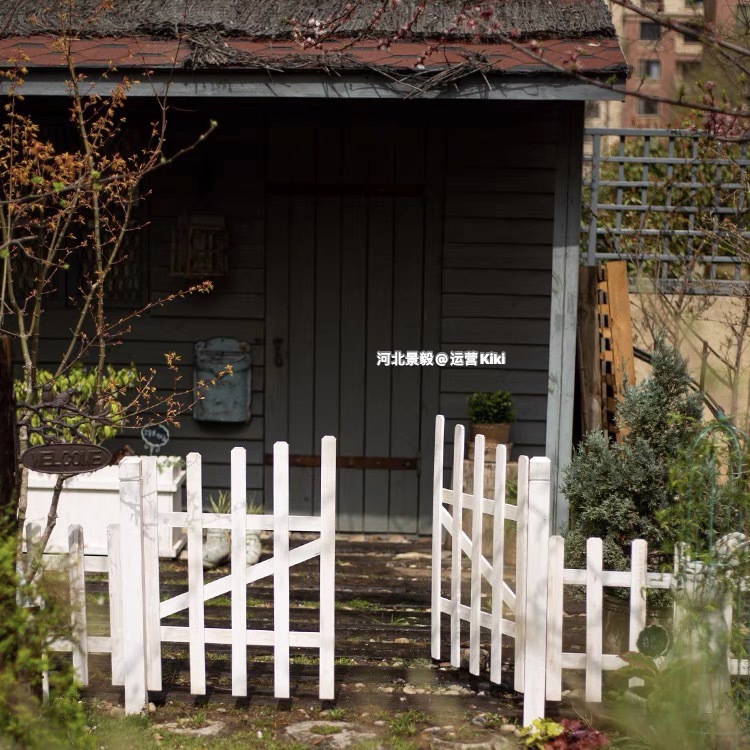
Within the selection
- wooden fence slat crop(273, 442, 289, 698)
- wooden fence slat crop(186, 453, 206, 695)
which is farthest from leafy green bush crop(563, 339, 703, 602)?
wooden fence slat crop(186, 453, 206, 695)

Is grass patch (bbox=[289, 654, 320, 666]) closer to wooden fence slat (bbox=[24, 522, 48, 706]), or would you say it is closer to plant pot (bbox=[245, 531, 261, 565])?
wooden fence slat (bbox=[24, 522, 48, 706])

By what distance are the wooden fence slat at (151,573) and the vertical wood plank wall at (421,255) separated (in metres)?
2.97

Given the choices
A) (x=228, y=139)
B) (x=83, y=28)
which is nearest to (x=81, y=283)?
(x=228, y=139)

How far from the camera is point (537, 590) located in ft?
12.7

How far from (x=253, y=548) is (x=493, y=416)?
181cm

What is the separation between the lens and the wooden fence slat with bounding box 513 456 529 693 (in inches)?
154

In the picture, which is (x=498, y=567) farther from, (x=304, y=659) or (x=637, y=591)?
(x=304, y=659)

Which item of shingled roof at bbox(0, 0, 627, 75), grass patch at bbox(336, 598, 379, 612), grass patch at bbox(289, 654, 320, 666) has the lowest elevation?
grass patch at bbox(336, 598, 379, 612)

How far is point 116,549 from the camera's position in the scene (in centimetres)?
395

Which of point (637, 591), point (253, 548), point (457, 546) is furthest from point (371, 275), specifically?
point (637, 591)

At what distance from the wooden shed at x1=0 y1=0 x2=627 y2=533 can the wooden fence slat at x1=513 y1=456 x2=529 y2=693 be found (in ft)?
8.51

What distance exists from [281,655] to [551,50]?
355 centimetres

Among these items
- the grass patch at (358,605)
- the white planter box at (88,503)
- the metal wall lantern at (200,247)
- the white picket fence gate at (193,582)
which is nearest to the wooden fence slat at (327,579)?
the white picket fence gate at (193,582)

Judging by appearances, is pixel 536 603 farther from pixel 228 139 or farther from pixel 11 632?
pixel 228 139
